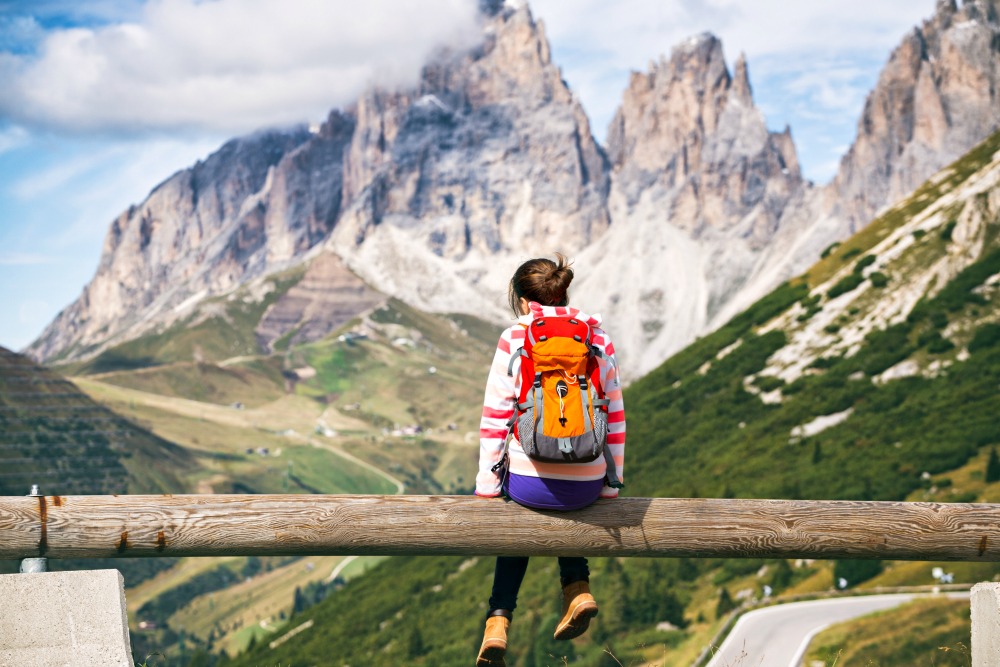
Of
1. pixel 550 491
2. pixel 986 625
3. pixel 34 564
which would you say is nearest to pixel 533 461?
pixel 550 491

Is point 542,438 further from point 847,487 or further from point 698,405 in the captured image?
point 698,405

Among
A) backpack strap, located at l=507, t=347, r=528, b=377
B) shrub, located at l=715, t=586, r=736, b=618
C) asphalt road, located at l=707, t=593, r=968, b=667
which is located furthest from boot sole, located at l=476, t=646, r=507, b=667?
shrub, located at l=715, t=586, r=736, b=618

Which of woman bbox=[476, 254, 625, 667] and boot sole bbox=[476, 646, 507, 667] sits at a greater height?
woman bbox=[476, 254, 625, 667]

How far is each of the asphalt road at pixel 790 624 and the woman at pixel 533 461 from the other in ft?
118

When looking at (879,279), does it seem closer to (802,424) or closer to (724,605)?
(802,424)

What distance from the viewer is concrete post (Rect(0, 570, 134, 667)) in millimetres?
8156

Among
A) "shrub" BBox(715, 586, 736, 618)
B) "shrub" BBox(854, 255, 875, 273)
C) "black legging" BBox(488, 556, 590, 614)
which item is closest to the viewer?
"black legging" BBox(488, 556, 590, 614)

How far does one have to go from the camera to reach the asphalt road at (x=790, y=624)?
150 feet

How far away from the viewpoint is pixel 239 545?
29.1 ft

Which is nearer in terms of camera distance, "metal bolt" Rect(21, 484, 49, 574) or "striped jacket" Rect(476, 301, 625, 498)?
"metal bolt" Rect(21, 484, 49, 574)

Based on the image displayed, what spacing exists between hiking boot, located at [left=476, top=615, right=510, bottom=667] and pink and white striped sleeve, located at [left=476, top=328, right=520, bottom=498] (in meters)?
1.27

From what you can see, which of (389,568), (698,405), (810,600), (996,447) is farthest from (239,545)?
(389,568)

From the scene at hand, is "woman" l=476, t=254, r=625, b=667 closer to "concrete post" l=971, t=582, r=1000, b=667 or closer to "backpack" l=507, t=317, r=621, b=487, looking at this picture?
"backpack" l=507, t=317, r=621, b=487

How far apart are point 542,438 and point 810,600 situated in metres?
54.3
